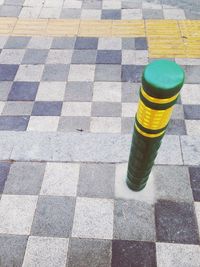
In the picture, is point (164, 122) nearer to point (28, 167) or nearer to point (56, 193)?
point (56, 193)

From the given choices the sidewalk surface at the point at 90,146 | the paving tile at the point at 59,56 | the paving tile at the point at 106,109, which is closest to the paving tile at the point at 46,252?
the sidewalk surface at the point at 90,146

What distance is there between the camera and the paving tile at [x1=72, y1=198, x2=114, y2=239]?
286 cm

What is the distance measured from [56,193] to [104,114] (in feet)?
4.02

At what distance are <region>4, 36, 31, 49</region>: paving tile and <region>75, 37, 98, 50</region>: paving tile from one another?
82cm

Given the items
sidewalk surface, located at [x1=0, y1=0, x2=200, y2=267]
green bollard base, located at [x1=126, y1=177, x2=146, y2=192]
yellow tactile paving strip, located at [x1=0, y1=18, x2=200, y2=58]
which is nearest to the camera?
sidewalk surface, located at [x1=0, y1=0, x2=200, y2=267]

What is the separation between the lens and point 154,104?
2098mm

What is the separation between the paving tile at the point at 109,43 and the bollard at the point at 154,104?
2687 millimetres

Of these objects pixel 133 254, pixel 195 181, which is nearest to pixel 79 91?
pixel 195 181

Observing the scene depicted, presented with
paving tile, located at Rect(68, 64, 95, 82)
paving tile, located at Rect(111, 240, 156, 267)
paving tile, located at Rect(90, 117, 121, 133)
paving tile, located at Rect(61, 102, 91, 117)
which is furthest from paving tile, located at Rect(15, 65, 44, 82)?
paving tile, located at Rect(111, 240, 156, 267)

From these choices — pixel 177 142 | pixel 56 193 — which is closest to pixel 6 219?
pixel 56 193

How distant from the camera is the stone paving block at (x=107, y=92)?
13.4ft

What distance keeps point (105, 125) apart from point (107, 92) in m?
0.61

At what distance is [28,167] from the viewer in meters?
3.37

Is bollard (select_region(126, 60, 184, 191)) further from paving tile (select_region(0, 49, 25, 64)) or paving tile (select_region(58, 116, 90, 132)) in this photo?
paving tile (select_region(0, 49, 25, 64))
